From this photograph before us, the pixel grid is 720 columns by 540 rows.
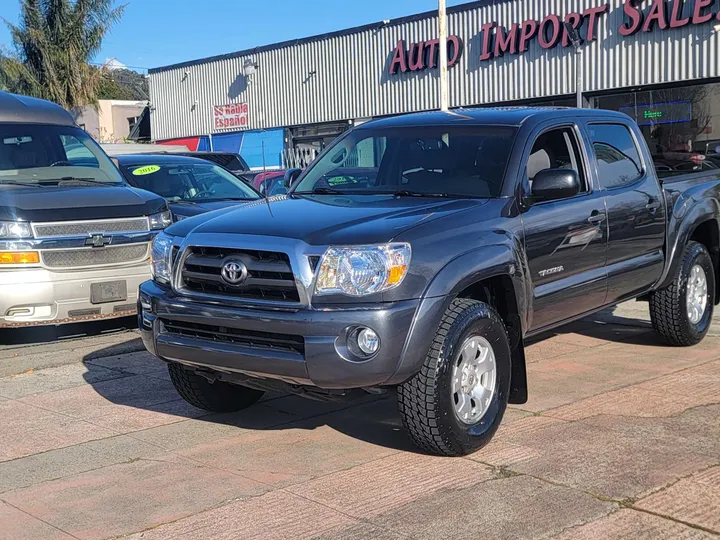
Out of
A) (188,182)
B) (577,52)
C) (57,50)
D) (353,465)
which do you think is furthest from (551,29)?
(57,50)

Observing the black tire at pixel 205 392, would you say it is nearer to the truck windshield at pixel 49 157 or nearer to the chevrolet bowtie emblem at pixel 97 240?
the chevrolet bowtie emblem at pixel 97 240

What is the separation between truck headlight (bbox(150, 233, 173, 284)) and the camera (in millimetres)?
5293

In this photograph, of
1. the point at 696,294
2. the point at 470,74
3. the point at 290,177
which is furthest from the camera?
the point at 470,74

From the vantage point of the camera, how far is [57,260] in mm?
8062

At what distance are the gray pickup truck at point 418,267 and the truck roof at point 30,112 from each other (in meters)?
3.92

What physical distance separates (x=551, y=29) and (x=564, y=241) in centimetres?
2063

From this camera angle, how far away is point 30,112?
9.39m

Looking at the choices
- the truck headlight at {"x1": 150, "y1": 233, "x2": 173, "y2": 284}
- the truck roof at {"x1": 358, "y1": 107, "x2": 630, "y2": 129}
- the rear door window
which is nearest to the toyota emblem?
the truck headlight at {"x1": 150, "y1": 233, "x2": 173, "y2": 284}

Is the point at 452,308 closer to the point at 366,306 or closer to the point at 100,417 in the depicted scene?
the point at 366,306

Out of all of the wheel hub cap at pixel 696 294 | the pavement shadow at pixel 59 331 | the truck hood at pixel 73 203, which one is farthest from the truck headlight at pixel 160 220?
the wheel hub cap at pixel 696 294

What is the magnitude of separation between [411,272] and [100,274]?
446cm

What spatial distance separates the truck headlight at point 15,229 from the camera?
784 cm

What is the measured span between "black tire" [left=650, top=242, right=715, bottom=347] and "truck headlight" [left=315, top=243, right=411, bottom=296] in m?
3.55

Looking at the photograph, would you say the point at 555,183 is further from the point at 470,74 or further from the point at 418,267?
the point at 470,74
